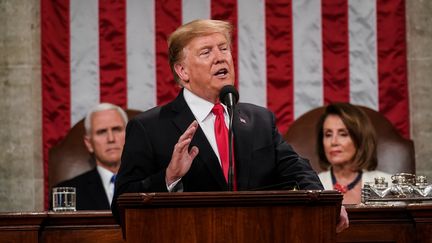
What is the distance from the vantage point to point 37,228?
4559 mm

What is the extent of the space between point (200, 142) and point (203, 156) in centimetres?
7

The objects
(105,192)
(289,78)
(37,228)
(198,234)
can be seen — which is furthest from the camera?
(289,78)

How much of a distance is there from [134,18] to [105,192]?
1.41 m

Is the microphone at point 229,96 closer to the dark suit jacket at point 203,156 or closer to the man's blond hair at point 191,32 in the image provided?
the dark suit jacket at point 203,156

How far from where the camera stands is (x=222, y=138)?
4141mm

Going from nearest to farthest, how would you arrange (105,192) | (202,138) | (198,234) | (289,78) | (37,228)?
(198,234), (202,138), (37,228), (105,192), (289,78)

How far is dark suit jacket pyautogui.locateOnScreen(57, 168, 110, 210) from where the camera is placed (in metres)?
6.45

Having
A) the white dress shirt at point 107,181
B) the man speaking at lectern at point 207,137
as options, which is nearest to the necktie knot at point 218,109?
the man speaking at lectern at point 207,137

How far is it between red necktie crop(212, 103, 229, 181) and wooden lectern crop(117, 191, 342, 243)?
2.48 ft

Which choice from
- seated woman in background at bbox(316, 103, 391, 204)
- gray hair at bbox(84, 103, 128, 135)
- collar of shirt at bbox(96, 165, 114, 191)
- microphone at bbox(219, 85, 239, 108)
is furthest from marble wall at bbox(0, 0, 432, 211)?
microphone at bbox(219, 85, 239, 108)

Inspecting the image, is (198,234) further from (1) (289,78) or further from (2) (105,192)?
(1) (289,78)

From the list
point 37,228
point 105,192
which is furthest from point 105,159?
point 37,228

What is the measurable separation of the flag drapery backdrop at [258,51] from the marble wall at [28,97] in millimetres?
98

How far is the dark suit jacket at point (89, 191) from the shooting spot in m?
6.45
